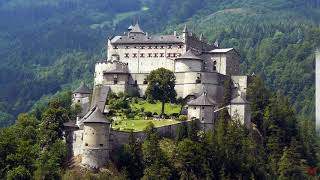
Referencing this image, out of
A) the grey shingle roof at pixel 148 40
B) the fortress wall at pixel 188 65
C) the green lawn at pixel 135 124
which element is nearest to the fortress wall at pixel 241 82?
the fortress wall at pixel 188 65

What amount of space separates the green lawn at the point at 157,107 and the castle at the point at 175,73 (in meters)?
1.92

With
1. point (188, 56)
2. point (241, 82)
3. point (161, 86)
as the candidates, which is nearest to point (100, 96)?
point (161, 86)

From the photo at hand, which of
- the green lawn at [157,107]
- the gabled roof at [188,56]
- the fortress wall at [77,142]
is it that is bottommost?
the fortress wall at [77,142]

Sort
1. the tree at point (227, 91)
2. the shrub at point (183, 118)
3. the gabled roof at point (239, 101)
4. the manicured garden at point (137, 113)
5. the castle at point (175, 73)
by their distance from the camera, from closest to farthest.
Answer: the manicured garden at point (137, 113), the castle at point (175, 73), the shrub at point (183, 118), the gabled roof at point (239, 101), the tree at point (227, 91)

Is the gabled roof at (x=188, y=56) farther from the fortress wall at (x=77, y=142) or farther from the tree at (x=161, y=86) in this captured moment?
the fortress wall at (x=77, y=142)

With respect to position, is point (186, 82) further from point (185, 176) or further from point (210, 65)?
point (185, 176)

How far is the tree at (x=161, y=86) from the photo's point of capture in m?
90.4

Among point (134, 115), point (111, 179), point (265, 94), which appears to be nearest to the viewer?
point (111, 179)

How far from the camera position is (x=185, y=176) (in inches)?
3027

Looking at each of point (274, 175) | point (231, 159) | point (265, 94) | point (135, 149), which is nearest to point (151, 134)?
point (135, 149)

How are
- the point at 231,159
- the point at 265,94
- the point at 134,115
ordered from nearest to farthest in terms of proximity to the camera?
the point at 231,159 < the point at 134,115 < the point at 265,94

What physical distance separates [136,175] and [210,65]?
87.0 feet

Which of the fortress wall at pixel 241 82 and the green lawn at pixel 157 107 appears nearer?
the green lawn at pixel 157 107

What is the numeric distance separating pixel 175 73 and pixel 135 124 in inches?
497
